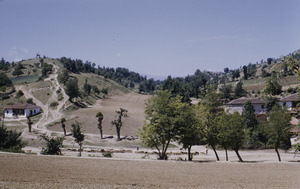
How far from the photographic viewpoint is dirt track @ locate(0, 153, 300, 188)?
19.1 metres

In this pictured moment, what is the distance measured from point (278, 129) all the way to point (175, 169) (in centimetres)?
2279

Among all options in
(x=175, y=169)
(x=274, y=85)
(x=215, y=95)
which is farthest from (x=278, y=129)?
(x=274, y=85)

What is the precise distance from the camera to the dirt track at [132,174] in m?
19.1

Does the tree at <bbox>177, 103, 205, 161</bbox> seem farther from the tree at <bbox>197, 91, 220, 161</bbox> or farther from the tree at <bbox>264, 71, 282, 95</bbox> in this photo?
the tree at <bbox>264, 71, 282, 95</bbox>

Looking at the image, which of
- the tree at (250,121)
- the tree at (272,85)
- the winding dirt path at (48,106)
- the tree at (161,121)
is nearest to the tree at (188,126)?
the tree at (161,121)

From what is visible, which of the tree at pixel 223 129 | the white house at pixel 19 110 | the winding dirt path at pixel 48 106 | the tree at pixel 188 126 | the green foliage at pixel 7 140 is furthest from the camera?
the white house at pixel 19 110

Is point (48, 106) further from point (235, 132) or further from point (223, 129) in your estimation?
point (235, 132)

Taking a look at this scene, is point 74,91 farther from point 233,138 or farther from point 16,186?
point 16,186

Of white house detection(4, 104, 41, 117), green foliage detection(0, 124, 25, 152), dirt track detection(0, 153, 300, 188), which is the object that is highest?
white house detection(4, 104, 41, 117)

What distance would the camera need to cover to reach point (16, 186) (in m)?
17.0

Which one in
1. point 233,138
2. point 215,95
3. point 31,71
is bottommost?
point 233,138

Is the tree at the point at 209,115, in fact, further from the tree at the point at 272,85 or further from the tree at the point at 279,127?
the tree at the point at 272,85

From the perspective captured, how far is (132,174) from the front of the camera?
74.6 ft

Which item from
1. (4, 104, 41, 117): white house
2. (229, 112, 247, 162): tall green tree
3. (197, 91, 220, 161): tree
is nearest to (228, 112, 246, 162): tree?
(229, 112, 247, 162): tall green tree
